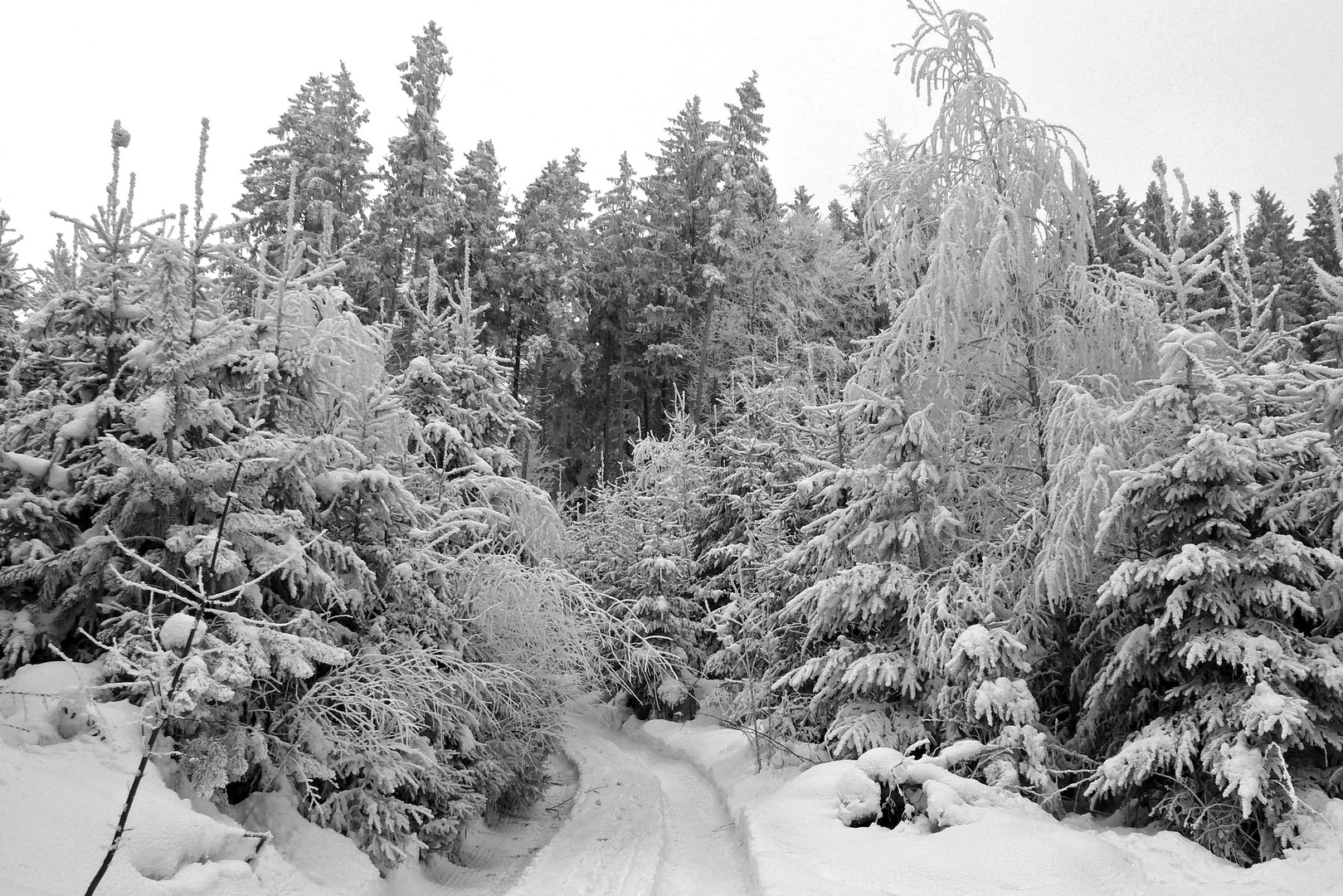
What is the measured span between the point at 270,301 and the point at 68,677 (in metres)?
4.16

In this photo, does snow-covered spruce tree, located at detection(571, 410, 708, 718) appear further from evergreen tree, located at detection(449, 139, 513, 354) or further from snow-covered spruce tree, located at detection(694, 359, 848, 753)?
evergreen tree, located at detection(449, 139, 513, 354)

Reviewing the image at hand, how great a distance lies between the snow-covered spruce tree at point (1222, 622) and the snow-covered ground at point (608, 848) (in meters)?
0.53

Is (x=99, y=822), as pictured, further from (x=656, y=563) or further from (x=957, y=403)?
(x=656, y=563)

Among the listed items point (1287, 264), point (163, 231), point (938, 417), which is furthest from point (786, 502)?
point (1287, 264)

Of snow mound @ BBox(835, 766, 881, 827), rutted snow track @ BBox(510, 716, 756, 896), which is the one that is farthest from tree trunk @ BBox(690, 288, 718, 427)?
snow mound @ BBox(835, 766, 881, 827)

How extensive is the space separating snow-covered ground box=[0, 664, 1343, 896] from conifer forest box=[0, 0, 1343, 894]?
0.24 m

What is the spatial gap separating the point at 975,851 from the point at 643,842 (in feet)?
15.9

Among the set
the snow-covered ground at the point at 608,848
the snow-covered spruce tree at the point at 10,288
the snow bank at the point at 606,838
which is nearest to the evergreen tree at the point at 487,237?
the snow-covered spruce tree at the point at 10,288

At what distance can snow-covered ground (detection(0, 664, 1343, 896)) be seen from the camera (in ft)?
16.8

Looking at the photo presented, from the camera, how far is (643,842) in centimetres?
1024

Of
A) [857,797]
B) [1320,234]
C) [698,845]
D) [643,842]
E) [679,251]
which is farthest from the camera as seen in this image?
[1320,234]

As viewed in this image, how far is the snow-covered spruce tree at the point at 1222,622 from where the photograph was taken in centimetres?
652

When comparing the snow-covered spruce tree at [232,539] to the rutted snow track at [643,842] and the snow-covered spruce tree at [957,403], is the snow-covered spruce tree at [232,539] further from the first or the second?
the snow-covered spruce tree at [957,403]

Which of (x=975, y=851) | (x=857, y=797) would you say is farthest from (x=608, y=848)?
(x=975, y=851)
